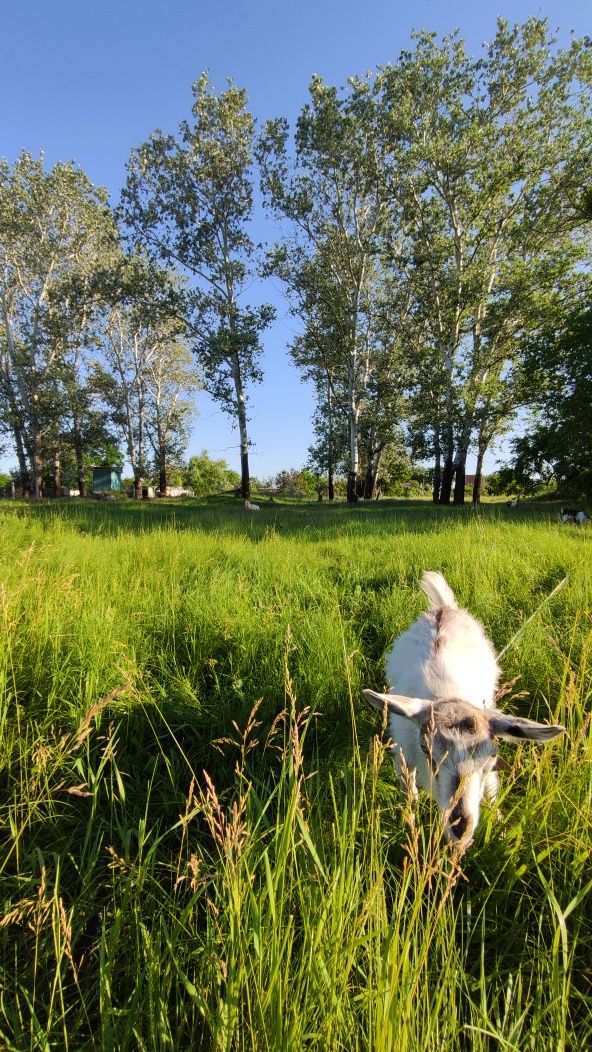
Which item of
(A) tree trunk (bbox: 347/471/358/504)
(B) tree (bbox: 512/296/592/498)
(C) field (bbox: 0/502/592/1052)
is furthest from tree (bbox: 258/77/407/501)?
(C) field (bbox: 0/502/592/1052)

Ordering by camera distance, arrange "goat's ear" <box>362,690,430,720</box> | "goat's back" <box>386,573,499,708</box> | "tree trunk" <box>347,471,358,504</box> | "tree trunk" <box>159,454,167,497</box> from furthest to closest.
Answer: "tree trunk" <box>159,454,167,497</box> → "tree trunk" <box>347,471,358,504</box> → "goat's back" <box>386,573,499,708</box> → "goat's ear" <box>362,690,430,720</box>

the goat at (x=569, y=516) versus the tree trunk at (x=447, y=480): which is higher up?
the tree trunk at (x=447, y=480)

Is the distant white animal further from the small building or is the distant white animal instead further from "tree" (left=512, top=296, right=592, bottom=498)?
the small building

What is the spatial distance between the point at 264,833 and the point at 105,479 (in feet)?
160

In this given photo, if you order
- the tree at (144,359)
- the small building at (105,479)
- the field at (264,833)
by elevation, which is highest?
the tree at (144,359)

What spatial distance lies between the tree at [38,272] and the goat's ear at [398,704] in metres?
32.9

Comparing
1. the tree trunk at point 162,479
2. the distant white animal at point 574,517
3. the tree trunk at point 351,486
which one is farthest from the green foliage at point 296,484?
the distant white animal at point 574,517

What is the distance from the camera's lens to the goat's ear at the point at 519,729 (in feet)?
6.33

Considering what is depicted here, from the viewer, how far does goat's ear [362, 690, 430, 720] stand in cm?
193

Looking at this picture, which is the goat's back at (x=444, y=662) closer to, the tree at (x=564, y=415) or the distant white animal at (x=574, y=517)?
the distant white animal at (x=574, y=517)

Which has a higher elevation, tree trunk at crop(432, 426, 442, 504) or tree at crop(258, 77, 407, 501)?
tree at crop(258, 77, 407, 501)

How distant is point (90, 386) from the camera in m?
34.2

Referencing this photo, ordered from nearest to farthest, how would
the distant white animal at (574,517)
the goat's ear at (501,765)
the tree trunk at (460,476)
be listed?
the goat's ear at (501,765) < the distant white animal at (574,517) < the tree trunk at (460,476)

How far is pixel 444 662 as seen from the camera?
2779 millimetres
